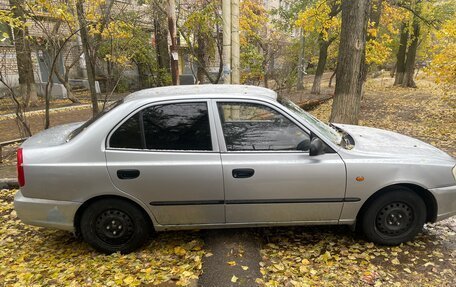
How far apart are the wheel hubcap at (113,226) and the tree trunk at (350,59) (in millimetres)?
5067

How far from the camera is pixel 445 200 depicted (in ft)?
11.3

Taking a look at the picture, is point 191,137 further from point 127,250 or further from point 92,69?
point 92,69

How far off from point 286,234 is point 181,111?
5.84 ft

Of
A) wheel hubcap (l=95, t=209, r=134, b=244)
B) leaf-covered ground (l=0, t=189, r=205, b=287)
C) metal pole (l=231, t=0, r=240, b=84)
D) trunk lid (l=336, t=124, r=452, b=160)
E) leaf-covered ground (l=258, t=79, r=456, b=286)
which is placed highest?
metal pole (l=231, t=0, r=240, b=84)

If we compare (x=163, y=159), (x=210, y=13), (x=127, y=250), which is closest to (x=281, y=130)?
(x=163, y=159)

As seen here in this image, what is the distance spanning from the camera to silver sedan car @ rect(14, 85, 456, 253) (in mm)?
3260

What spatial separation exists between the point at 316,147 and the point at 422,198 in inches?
51.2

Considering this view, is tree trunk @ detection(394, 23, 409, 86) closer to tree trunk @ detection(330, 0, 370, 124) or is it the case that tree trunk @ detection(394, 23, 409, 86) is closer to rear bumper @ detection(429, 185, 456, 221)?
tree trunk @ detection(330, 0, 370, 124)

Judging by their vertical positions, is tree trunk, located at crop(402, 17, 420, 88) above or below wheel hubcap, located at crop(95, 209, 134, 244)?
above

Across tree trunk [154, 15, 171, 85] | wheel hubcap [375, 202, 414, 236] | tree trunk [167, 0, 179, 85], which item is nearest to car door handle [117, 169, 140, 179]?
wheel hubcap [375, 202, 414, 236]

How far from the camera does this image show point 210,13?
31.3 feet

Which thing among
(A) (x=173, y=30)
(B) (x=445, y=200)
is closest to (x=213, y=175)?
(B) (x=445, y=200)

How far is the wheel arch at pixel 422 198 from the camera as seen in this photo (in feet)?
11.3

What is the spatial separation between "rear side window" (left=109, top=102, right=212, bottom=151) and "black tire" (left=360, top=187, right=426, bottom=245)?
1753mm
